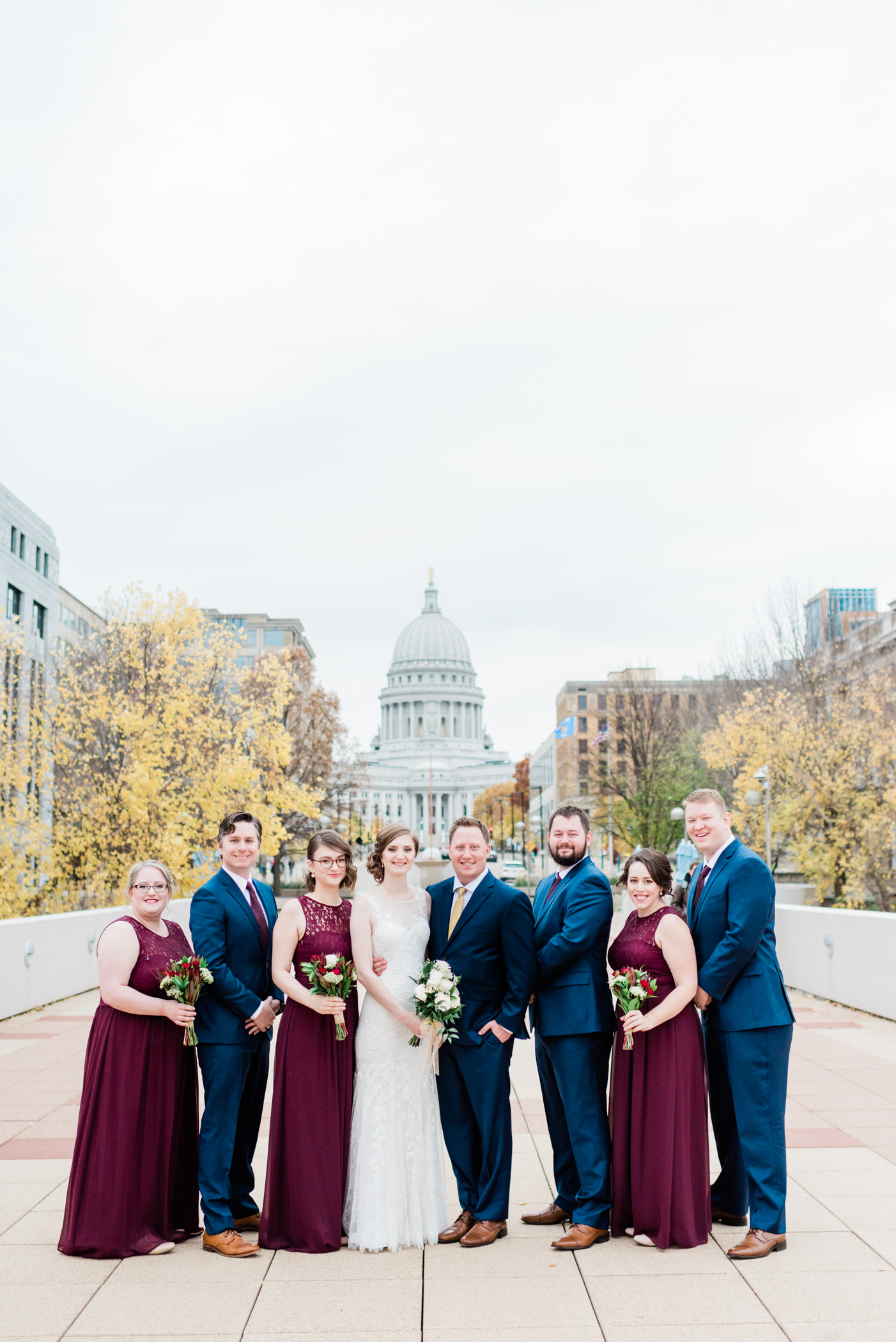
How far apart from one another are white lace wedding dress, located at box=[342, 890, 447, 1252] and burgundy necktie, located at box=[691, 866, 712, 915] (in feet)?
5.40

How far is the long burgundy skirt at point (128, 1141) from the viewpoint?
607cm

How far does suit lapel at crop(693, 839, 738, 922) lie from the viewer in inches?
261

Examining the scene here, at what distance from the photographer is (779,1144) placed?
627 cm

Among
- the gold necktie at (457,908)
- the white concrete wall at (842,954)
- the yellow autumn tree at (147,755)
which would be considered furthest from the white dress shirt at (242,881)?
the yellow autumn tree at (147,755)

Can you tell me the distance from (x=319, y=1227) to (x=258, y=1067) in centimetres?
95

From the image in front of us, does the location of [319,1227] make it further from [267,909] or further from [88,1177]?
[267,909]

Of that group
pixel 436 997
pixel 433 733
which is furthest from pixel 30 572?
pixel 433 733

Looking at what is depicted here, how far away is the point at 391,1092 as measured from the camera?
6.35m

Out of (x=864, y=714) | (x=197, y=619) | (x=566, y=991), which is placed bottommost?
(x=566, y=991)

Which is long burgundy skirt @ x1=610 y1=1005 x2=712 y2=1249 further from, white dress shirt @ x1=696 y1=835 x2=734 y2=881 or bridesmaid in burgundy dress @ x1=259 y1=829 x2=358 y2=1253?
bridesmaid in burgundy dress @ x1=259 y1=829 x2=358 y2=1253

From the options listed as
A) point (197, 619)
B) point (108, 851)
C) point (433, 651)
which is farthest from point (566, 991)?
point (433, 651)

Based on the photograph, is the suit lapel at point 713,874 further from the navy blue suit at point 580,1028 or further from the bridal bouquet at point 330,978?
the bridal bouquet at point 330,978

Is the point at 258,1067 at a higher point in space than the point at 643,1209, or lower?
higher

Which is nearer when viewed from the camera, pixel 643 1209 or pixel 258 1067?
pixel 643 1209
